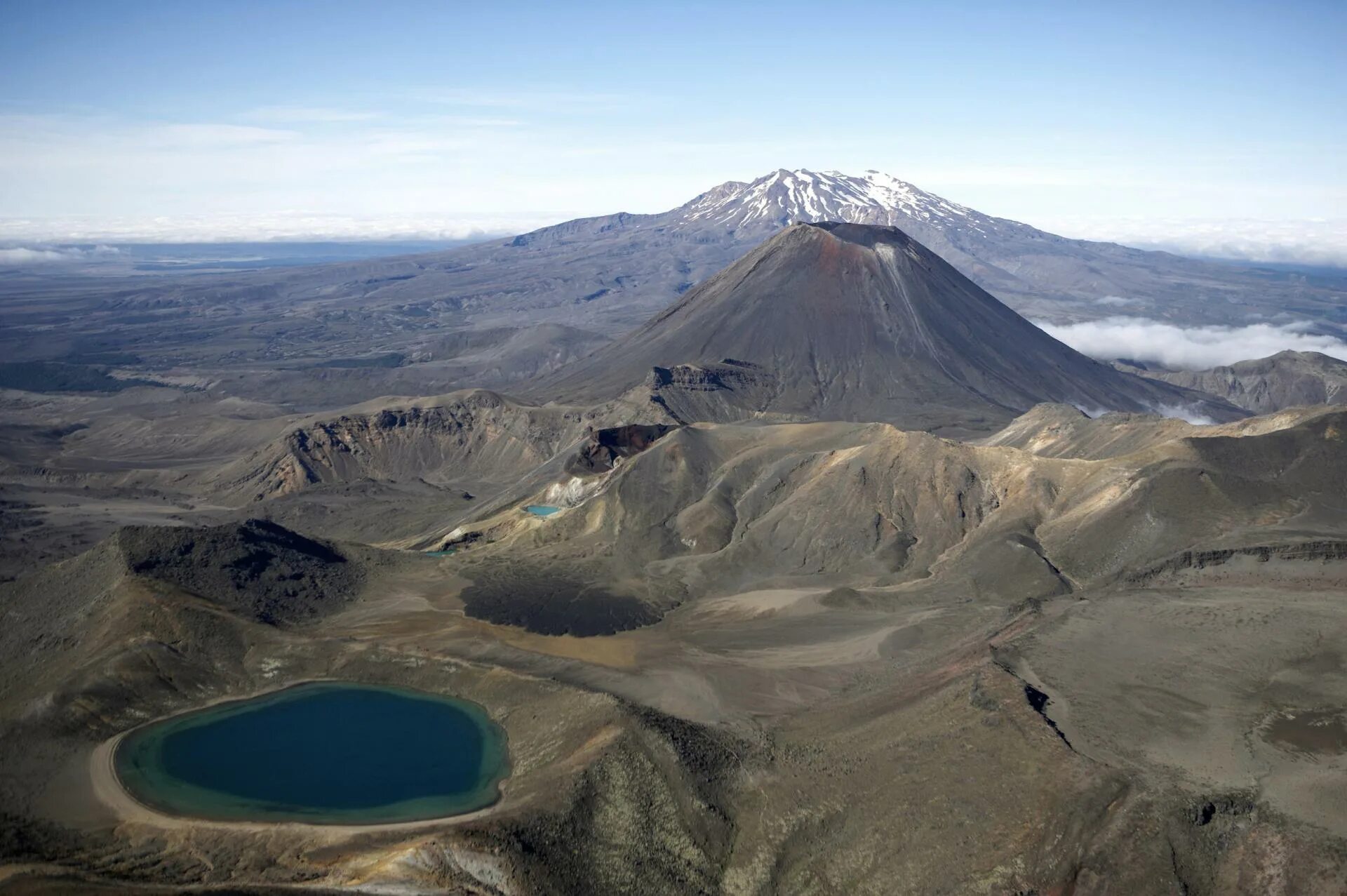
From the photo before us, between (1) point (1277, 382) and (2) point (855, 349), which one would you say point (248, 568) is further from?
(1) point (1277, 382)

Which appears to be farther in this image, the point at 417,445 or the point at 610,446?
the point at 417,445

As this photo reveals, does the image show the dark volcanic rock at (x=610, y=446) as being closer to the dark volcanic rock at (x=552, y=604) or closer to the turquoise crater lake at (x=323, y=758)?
the dark volcanic rock at (x=552, y=604)

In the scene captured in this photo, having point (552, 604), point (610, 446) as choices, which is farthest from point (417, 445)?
point (552, 604)

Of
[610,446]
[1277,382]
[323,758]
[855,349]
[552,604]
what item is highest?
[855,349]

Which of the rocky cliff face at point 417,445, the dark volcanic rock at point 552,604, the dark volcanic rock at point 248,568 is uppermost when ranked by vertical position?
the dark volcanic rock at point 248,568

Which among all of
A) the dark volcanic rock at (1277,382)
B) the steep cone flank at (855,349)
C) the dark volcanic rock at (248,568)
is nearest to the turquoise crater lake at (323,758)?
the dark volcanic rock at (248,568)

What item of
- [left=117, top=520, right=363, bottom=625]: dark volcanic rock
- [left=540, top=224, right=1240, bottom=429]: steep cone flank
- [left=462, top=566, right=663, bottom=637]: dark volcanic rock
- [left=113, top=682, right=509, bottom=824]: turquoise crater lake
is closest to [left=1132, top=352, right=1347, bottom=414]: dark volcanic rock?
[left=540, top=224, right=1240, bottom=429]: steep cone flank

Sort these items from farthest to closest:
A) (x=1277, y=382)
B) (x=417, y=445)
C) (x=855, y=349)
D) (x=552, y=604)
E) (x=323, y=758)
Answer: (x=1277, y=382) → (x=855, y=349) → (x=417, y=445) → (x=552, y=604) → (x=323, y=758)

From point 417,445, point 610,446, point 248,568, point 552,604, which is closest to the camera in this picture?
point 248,568

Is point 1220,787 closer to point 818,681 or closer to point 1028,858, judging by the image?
point 1028,858
